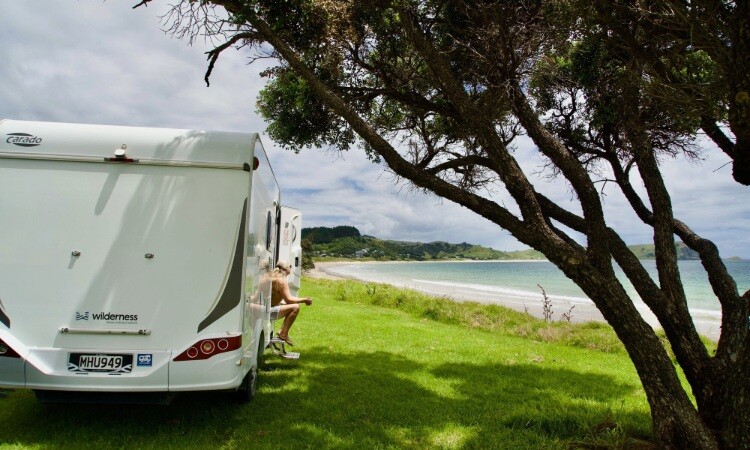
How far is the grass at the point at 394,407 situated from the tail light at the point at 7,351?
788 mm

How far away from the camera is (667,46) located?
5.87m

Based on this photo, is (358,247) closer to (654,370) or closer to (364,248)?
(364,248)

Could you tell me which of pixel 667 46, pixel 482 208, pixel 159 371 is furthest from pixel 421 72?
pixel 159 371

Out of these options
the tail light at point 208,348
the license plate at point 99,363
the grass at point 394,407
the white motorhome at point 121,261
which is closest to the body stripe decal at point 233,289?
the white motorhome at point 121,261

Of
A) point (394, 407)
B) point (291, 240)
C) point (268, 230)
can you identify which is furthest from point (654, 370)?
point (291, 240)

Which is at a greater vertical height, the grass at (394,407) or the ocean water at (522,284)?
the grass at (394,407)

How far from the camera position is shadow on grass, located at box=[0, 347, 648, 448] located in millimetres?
4770

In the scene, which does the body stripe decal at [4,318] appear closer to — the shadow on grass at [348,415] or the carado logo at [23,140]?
the shadow on grass at [348,415]

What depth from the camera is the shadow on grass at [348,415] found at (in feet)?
15.6

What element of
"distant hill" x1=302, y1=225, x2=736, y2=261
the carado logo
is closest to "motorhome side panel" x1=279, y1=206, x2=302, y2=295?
the carado logo

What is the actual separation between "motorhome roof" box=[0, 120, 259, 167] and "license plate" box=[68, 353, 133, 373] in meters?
1.87

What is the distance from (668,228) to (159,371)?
17.2 ft

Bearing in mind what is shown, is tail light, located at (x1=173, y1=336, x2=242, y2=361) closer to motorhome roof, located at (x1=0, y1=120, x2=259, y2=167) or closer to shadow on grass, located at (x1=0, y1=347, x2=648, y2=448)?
shadow on grass, located at (x1=0, y1=347, x2=648, y2=448)

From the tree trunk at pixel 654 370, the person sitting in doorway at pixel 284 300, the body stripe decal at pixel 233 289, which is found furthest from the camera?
the person sitting in doorway at pixel 284 300
